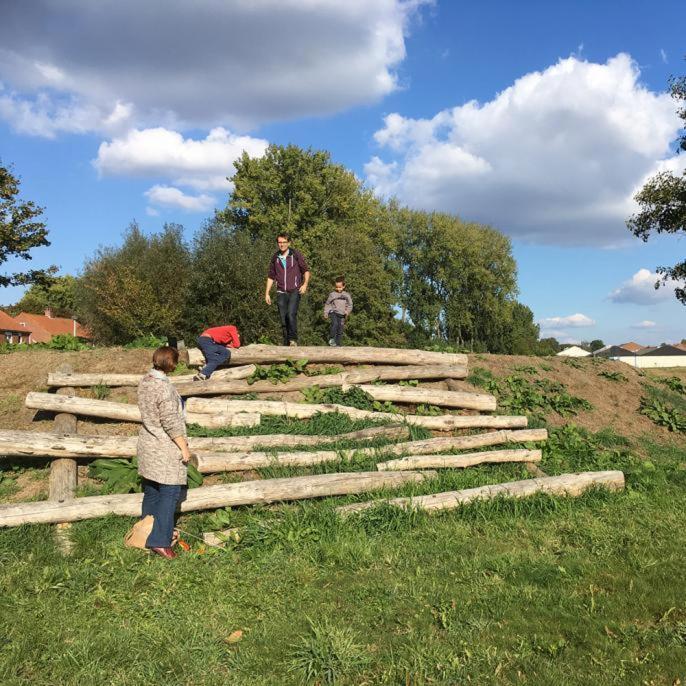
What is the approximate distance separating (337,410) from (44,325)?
2901 inches

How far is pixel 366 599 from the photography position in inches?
171

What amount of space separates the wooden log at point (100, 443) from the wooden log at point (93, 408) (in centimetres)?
84

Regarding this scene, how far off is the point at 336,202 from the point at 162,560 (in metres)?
38.8

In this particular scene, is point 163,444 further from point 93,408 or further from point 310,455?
point 93,408

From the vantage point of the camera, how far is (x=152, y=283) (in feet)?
97.0

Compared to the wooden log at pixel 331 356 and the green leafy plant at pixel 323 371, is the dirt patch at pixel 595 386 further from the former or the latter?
the green leafy plant at pixel 323 371

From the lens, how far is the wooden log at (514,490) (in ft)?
20.5

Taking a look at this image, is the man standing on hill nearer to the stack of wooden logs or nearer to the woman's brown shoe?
the stack of wooden logs

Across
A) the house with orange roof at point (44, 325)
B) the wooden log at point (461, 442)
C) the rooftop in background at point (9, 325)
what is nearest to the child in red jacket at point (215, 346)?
the wooden log at point (461, 442)

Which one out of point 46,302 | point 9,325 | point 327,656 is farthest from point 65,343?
point 46,302

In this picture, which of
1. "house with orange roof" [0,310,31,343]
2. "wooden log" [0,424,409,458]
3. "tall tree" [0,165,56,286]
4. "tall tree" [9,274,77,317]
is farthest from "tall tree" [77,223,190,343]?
"tall tree" [9,274,77,317]

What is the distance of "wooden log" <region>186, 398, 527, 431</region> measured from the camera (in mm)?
8625

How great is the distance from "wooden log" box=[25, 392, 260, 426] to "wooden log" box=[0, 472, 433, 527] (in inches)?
78.8

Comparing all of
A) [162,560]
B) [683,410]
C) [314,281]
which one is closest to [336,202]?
[314,281]
